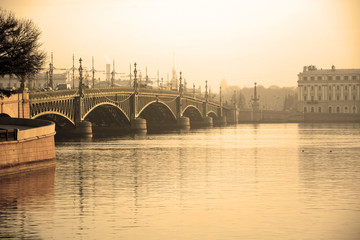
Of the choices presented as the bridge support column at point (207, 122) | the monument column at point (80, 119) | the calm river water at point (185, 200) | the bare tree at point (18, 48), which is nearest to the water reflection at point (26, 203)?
the calm river water at point (185, 200)

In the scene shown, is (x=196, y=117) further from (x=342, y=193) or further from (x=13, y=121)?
(x=342, y=193)

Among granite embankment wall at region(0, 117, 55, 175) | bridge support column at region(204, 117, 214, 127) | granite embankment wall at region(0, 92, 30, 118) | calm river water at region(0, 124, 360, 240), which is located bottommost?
calm river water at region(0, 124, 360, 240)

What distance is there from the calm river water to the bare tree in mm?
7118

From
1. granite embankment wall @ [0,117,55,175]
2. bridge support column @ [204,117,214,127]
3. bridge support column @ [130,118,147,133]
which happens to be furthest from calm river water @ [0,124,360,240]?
bridge support column @ [204,117,214,127]

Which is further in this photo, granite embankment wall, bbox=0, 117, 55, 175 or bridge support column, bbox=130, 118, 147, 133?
bridge support column, bbox=130, 118, 147, 133

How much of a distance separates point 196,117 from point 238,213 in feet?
498

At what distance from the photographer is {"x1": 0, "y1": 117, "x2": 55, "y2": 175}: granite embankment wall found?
40875mm

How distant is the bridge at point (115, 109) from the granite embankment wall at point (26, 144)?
30.6 m

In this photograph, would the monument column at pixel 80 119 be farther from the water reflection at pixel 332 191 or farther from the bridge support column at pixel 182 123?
the bridge support column at pixel 182 123

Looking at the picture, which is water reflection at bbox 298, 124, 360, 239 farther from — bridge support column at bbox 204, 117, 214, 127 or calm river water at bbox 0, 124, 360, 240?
bridge support column at bbox 204, 117, 214, 127

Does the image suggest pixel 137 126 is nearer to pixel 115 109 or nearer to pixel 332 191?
pixel 115 109

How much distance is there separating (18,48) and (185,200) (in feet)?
79.2

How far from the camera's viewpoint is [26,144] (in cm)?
4338

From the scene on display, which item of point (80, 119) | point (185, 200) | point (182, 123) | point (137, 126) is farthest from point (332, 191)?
point (182, 123)
